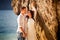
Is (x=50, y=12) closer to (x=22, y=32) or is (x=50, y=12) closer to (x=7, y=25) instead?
(x=22, y=32)

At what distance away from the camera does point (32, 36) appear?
6.41 ft

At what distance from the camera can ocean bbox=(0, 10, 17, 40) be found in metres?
1.99

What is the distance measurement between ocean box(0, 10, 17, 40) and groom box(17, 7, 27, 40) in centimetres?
5

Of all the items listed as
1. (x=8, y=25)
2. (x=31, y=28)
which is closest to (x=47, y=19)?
(x=31, y=28)

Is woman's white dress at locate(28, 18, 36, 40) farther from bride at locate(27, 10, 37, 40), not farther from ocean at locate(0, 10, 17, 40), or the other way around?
ocean at locate(0, 10, 17, 40)

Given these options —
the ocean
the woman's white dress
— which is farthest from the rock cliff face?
the ocean

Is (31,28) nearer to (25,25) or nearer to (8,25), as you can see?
(25,25)

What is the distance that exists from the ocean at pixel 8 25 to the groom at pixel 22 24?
0.18 ft

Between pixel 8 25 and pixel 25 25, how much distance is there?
228 millimetres

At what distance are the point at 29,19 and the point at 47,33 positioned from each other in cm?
30

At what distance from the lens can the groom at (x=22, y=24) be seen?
199 cm

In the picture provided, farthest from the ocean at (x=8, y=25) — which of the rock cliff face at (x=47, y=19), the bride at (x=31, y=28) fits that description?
the rock cliff face at (x=47, y=19)

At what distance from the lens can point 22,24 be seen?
2002 millimetres

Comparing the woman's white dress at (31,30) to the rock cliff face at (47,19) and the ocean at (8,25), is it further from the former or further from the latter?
the ocean at (8,25)
